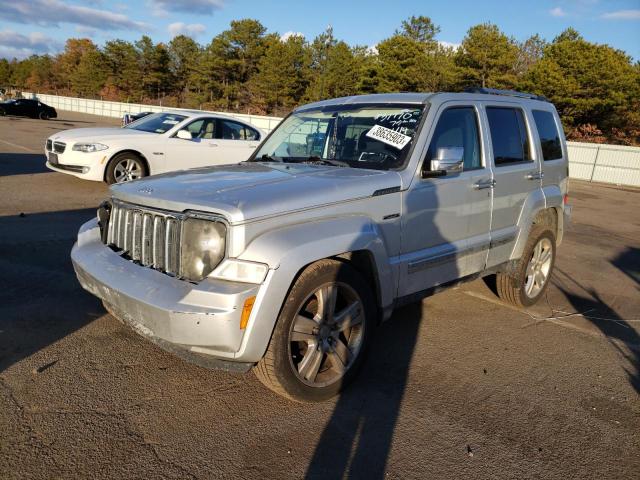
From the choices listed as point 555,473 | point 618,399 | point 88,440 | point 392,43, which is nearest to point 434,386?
point 555,473

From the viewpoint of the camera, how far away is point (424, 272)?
151 inches

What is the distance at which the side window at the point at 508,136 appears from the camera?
4562 millimetres

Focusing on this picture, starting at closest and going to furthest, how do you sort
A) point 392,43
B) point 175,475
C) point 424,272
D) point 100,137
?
point 175,475 → point 424,272 → point 100,137 → point 392,43

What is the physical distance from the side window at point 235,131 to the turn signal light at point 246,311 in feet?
28.2

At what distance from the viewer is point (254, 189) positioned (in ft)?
10.2

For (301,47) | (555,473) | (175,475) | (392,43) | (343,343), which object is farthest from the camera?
(301,47)

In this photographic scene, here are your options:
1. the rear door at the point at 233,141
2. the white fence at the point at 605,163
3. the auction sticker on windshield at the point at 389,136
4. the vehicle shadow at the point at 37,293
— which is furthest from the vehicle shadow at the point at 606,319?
the white fence at the point at 605,163

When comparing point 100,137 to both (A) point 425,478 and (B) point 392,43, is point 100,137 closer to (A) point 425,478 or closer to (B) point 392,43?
(A) point 425,478

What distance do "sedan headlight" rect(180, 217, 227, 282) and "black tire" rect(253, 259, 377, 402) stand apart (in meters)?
0.47

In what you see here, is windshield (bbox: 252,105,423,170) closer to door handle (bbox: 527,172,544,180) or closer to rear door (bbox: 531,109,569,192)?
door handle (bbox: 527,172,544,180)

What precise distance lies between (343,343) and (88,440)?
61.2 inches

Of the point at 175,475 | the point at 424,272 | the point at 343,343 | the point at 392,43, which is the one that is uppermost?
the point at 392,43

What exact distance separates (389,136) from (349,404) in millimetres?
1958

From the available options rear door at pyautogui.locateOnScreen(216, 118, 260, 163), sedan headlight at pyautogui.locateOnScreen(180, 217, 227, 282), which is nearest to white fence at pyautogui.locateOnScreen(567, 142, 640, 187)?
rear door at pyautogui.locateOnScreen(216, 118, 260, 163)
